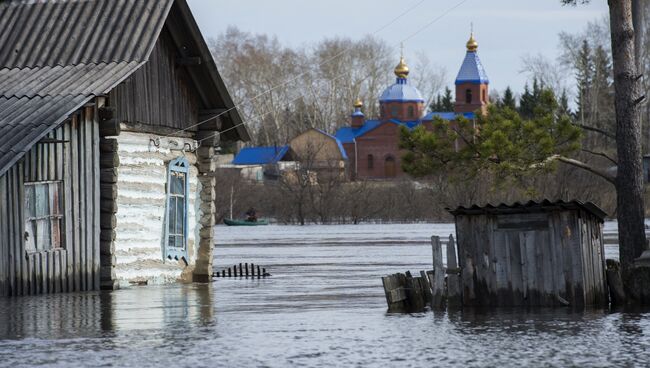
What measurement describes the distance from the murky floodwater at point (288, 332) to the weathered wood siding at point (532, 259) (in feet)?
1.76

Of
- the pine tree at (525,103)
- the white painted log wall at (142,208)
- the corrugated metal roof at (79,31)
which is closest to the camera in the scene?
the corrugated metal roof at (79,31)

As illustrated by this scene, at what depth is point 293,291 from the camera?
3023 centimetres

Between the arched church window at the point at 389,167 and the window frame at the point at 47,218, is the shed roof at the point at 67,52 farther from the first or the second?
the arched church window at the point at 389,167

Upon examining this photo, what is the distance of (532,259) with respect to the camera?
76.1 feet

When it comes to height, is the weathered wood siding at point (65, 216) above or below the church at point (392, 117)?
below

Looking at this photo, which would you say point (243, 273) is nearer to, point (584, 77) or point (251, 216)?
point (251, 216)

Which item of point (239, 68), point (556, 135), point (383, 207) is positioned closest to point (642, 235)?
point (556, 135)

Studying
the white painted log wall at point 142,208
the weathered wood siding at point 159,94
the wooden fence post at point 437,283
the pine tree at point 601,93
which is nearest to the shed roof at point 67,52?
the weathered wood siding at point 159,94

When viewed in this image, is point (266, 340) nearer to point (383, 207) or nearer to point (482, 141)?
point (482, 141)

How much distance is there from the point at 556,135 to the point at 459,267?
13.3 feet

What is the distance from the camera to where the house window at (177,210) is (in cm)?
3128

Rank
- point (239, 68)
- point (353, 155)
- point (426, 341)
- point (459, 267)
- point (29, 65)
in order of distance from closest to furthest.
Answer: point (426, 341) → point (459, 267) → point (29, 65) → point (239, 68) → point (353, 155)

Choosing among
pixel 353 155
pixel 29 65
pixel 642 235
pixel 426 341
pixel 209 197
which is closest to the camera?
pixel 426 341

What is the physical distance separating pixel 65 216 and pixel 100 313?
13.9 feet
